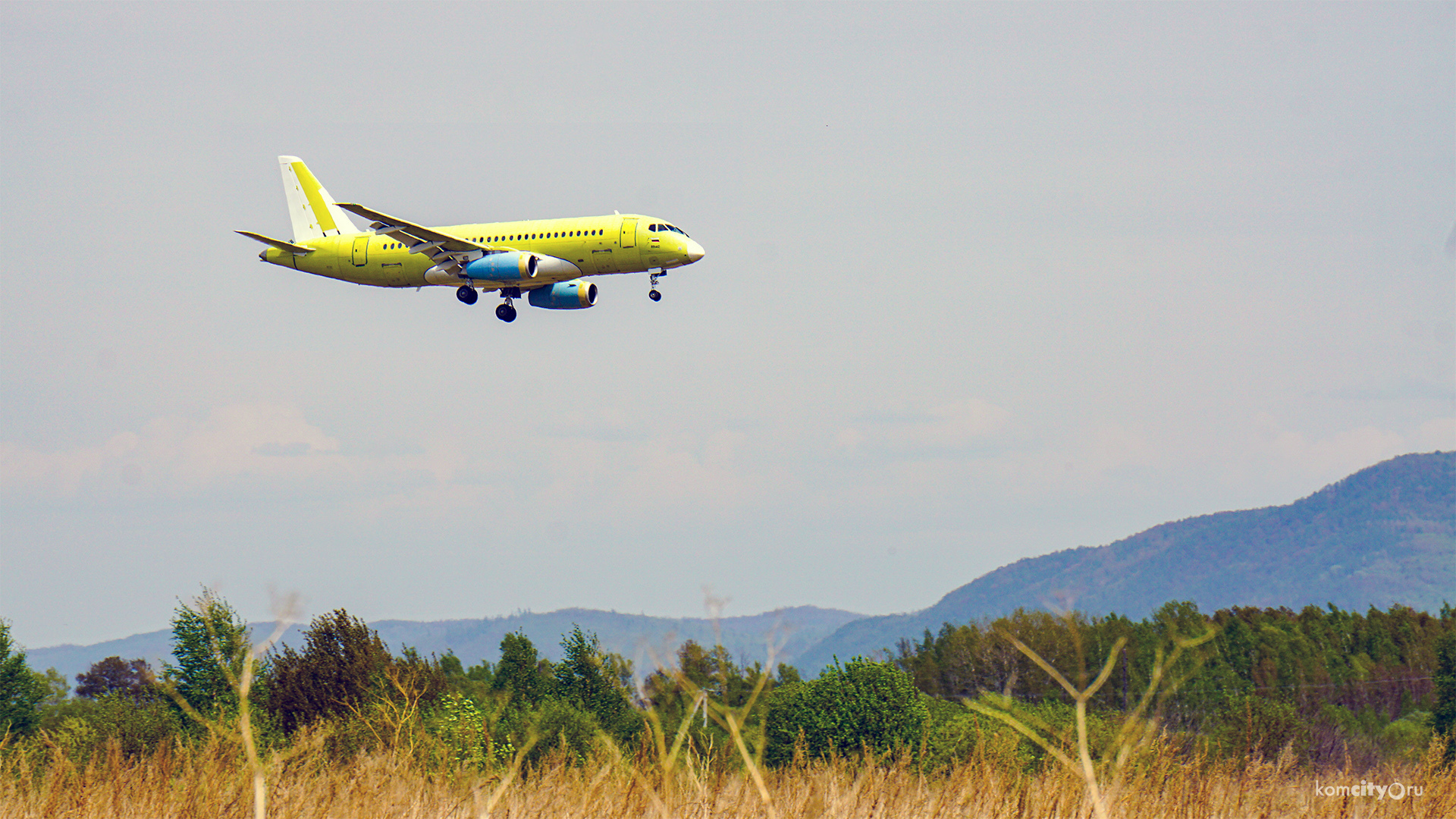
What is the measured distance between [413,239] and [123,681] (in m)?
147

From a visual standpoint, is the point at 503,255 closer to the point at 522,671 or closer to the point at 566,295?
the point at 566,295

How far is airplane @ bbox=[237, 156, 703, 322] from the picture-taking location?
57.8m

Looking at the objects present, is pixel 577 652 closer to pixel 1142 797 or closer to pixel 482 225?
pixel 482 225

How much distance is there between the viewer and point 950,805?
3084 centimetres

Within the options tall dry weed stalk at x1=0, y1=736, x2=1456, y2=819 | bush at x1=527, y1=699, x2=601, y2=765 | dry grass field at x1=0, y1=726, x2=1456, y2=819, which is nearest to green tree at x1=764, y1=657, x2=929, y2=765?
bush at x1=527, y1=699, x2=601, y2=765

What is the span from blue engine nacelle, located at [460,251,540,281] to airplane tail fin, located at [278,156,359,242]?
15.9 metres

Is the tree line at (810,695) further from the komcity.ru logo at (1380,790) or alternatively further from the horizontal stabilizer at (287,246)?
the horizontal stabilizer at (287,246)

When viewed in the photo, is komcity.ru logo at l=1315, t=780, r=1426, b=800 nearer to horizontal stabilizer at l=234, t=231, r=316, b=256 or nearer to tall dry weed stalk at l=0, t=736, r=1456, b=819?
tall dry weed stalk at l=0, t=736, r=1456, b=819

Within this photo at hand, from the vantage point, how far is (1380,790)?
31.8 meters

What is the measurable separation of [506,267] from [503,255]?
837 mm

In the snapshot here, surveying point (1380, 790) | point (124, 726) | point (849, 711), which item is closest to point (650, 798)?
point (1380, 790)

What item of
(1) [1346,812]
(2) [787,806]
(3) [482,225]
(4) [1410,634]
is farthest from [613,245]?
(4) [1410,634]

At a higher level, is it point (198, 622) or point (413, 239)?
point (413, 239)

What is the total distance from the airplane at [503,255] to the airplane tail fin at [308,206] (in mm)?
5843
